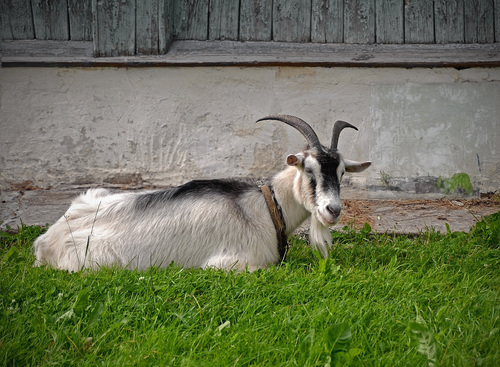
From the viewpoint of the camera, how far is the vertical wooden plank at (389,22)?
17.9 ft

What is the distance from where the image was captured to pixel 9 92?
535 cm

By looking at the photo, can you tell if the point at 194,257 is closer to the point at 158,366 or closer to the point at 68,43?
the point at 158,366

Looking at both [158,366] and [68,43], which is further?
[68,43]

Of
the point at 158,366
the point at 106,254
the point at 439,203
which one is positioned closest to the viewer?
the point at 158,366

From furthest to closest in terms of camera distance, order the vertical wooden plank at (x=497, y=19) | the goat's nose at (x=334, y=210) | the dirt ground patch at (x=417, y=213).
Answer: the vertical wooden plank at (x=497, y=19)
the dirt ground patch at (x=417, y=213)
the goat's nose at (x=334, y=210)

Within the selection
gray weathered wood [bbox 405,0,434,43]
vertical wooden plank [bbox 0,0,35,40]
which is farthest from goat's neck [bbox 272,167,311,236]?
vertical wooden plank [bbox 0,0,35,40]

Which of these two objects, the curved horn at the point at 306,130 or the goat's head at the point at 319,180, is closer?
the goat's head at the point at 319,180

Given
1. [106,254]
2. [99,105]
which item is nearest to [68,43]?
[99,105]

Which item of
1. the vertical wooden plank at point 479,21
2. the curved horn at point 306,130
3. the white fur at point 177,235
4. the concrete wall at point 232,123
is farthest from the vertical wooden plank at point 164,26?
the vertical wooden plank at point 479,21

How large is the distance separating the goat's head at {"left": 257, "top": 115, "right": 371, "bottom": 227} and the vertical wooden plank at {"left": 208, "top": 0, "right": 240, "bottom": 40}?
2.22 metres

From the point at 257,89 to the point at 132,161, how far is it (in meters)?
1.49

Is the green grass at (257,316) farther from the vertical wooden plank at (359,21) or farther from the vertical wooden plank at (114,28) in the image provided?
the vertical wooden plank at (359,21)

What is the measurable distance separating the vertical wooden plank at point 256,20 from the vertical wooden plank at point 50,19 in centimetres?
183

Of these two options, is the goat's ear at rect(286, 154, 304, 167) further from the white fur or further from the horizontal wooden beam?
the horizontal wooden beam
